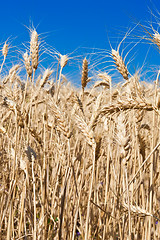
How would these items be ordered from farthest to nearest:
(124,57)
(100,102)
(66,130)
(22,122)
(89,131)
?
(124,57) → (100,102) → (22,122) → (66,130) → (89,131)

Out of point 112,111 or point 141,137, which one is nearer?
point 112,111

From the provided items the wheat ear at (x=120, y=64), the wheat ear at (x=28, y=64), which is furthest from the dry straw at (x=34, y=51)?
the wheat ear at (x=120, y=64)

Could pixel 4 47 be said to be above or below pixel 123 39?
above

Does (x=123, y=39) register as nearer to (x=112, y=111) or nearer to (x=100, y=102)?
(x=100, y=102)

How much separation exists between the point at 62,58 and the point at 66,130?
1.09m

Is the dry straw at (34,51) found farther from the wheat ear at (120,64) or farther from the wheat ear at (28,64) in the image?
the wheat ear at (120,64)

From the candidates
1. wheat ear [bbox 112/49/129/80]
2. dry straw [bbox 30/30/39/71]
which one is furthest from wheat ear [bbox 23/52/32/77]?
wheat ear [bbox 112/49/129/80]

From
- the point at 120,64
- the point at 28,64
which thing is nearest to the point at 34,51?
the point at 28,64

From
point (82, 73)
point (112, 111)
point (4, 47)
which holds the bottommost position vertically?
point (112, 111)

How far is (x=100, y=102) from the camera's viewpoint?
1549 millimetres

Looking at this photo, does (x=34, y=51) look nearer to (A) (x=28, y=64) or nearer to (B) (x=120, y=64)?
(A) (x=28, y=64)

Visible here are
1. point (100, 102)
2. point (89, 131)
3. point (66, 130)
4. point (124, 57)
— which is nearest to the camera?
point (89, 131)

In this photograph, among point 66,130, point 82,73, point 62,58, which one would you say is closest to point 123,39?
point 82,73

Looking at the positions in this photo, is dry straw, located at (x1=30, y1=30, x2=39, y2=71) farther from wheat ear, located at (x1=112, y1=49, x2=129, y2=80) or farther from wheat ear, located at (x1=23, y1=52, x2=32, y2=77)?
wheat ear, located at (x1=112, y1=49, x2=129, y2=80)
